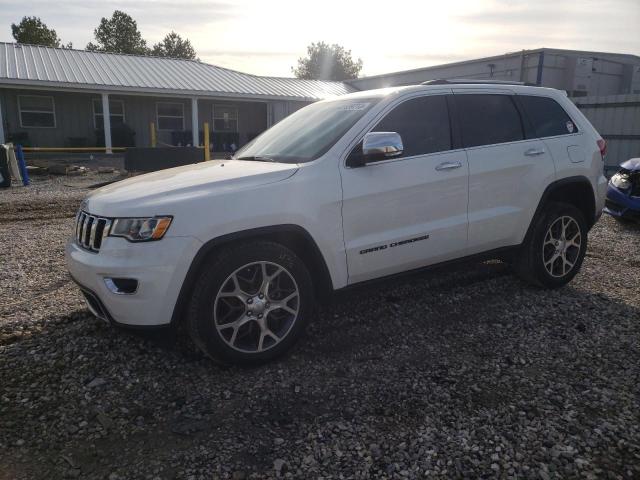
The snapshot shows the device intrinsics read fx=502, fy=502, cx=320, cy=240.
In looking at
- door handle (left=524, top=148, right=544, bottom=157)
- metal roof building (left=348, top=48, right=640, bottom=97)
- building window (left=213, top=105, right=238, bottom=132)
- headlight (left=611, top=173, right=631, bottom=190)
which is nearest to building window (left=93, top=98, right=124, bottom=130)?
building window (left=213, top=105, right=238, bottom=132)

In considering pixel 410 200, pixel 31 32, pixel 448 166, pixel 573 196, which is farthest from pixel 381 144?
pixel 31 32

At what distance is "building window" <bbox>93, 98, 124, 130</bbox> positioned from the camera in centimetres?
2183

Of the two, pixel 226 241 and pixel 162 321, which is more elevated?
pixel 226 241

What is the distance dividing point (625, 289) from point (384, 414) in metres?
3.48

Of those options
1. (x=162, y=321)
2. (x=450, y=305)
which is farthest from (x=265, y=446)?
(x=450, y=305)

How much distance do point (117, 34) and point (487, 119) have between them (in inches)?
3047

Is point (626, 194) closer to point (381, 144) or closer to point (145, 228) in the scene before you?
point (381, 144)

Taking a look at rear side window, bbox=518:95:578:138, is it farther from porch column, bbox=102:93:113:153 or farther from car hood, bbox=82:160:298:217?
porch column, bbox=102:93:113:153

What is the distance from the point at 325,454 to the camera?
258 centimetres

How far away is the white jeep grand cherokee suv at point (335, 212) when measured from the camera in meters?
3.10

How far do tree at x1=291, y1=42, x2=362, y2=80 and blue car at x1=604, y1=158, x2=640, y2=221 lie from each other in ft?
230

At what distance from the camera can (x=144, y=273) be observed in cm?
300

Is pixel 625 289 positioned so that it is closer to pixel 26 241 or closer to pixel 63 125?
pixel 26 241

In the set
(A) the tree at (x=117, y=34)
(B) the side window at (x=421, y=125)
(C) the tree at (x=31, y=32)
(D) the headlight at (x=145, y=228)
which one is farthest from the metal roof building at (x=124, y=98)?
(A) the tree at (x=117, y=34)
